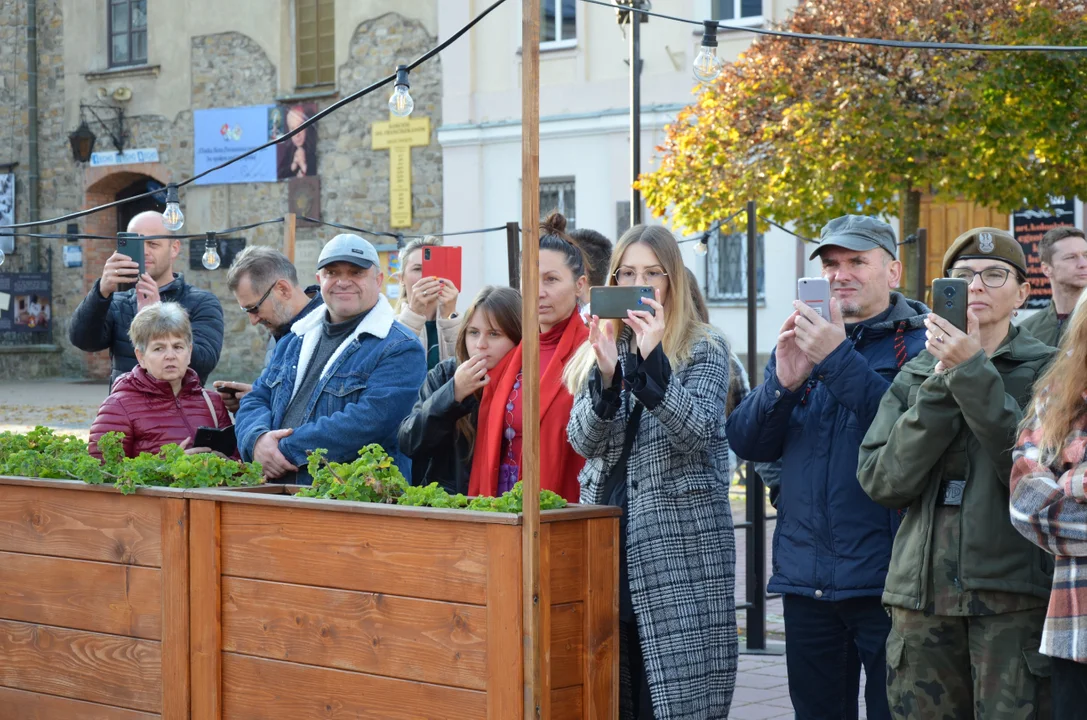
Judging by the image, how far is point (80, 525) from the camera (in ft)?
15.8

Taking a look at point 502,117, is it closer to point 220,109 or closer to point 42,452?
point 220,109

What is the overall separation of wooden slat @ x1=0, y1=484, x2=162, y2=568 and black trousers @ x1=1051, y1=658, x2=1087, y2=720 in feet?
8.93

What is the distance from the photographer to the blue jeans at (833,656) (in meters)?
3.93

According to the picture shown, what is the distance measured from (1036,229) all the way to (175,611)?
43.8 ft

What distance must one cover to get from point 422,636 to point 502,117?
17.2m

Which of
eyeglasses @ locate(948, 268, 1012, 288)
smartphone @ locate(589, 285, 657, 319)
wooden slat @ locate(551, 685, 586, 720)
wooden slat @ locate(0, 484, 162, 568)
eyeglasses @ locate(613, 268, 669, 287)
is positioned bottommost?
wooden slat @ locate(551, 685, 586, 720)

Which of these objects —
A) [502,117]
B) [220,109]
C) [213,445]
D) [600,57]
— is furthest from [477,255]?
[213,445]

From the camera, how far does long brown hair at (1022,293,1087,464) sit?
325cm

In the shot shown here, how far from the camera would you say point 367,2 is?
21578 mm

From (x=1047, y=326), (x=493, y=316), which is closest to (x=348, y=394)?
(x=493, y=316)

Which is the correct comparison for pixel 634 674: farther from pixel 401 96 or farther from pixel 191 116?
pixel 191 116

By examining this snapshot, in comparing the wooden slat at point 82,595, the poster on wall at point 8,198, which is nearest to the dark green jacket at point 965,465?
the wooden slat at point 82,595

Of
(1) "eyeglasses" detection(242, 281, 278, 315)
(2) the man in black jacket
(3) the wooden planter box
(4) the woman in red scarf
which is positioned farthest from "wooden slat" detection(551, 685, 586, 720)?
(2) the man in black jacket

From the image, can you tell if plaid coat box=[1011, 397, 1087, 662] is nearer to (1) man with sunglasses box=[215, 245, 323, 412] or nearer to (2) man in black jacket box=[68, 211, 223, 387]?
(1) man with sunglasses box=[215, 245, 323, 412]
